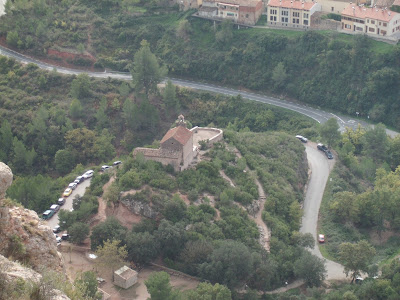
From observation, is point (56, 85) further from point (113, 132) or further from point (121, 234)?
point (121, 234)

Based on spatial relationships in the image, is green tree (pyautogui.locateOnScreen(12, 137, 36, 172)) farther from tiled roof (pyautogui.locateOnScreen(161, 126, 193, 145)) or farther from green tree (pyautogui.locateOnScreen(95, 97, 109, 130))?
tiled roof (pyautogui.locateOnScreen(161, 126, 193, 145))

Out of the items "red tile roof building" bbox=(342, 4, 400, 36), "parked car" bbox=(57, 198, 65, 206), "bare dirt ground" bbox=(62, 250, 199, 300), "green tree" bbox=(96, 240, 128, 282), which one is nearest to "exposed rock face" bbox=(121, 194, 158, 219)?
"bare dirt ground" bbox=(62, 250, 199, 300)

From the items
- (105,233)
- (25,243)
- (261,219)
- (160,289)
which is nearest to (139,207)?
(105,233)

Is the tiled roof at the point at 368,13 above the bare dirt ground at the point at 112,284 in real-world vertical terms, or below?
above

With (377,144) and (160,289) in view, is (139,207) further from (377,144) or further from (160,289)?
(377,144)

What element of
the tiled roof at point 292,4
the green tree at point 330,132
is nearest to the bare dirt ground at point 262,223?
the green tree at point 330,132

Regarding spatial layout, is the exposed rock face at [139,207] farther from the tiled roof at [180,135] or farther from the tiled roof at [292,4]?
the tiled roof at [292,4]

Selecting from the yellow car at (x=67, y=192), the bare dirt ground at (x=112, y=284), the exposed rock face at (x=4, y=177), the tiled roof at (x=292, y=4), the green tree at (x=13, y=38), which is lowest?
the bare dirt ground at (x=112, y=284)
